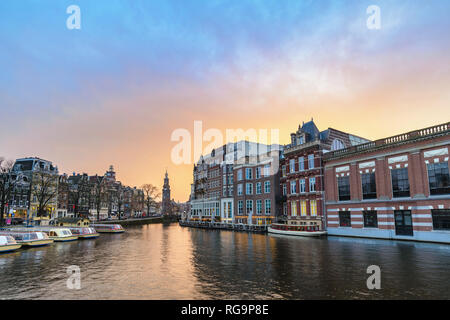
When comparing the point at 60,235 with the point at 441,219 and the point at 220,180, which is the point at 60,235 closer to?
the point at 220,180

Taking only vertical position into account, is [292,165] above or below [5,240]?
above

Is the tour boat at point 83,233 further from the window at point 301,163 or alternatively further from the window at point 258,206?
the window at point 301,163

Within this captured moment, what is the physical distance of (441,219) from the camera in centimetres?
3462

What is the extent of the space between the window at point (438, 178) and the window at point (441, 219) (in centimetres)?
241

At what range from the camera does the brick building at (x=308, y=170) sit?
5150cm

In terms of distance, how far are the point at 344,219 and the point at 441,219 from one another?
14.3 metres

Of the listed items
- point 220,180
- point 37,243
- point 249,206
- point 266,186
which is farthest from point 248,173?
point 37,243

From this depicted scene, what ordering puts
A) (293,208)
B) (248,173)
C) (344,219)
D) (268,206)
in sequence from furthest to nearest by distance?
(248,173), (268,206), (293,208), (344,219)

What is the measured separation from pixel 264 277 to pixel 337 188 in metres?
35.1

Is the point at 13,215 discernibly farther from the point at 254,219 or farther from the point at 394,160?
the point at 394,160

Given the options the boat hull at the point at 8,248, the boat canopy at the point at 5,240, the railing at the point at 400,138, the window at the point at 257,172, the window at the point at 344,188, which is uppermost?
the railing at the point at 400,138

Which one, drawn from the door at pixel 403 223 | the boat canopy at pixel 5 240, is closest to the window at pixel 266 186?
the door at pixel 403 223

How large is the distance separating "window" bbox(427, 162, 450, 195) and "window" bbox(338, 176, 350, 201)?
40.3 ft

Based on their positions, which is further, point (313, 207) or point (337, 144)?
point (337, 144)
